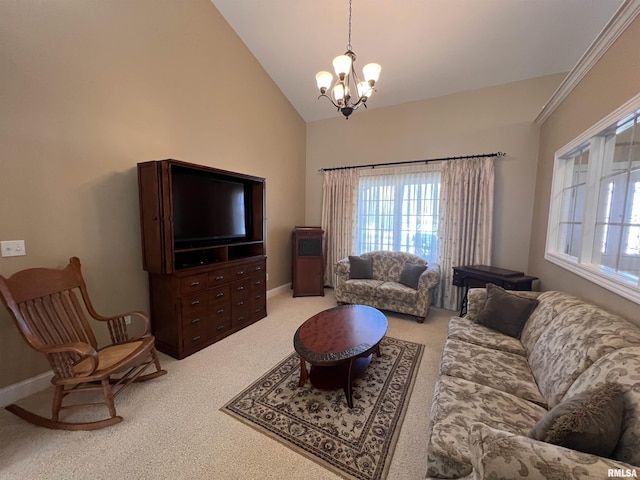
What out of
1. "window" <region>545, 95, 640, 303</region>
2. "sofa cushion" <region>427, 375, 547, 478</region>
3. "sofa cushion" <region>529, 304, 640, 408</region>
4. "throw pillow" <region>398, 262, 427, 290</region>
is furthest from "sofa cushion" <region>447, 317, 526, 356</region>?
"throw pillow" <region>398, 262, 427, 290</region>

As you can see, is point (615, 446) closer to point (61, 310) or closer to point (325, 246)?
point (61, 310)

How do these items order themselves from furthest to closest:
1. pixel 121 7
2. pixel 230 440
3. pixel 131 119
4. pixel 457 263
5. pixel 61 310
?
pixel 457 263
pixel 131 119
pixel 121 7
pixel 61 310
pixel 230 440

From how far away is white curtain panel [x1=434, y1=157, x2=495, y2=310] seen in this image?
362 cm

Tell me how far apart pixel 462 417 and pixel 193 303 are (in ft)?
7.95

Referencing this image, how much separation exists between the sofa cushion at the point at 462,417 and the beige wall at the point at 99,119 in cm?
289

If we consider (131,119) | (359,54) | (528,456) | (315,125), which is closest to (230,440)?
(528,456)

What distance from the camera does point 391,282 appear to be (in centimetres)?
388

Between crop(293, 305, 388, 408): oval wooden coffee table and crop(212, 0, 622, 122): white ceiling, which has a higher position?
→ crop(212, 0, 622, 122): white ceiling

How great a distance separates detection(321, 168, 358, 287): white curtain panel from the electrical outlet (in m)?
3.77

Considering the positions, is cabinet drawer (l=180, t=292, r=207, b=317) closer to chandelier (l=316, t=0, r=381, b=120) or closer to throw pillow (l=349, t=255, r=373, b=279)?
throw pillow (l=349, t=255, r=373, b=279)

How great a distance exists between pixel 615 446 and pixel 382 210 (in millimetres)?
3776

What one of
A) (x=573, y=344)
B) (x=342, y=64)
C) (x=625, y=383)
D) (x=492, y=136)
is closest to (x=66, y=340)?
(x=342, y=64)

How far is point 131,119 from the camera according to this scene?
8.34 feet

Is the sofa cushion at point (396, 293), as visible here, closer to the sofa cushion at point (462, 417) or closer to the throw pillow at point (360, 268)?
the throw pillow at point (360, 268)
